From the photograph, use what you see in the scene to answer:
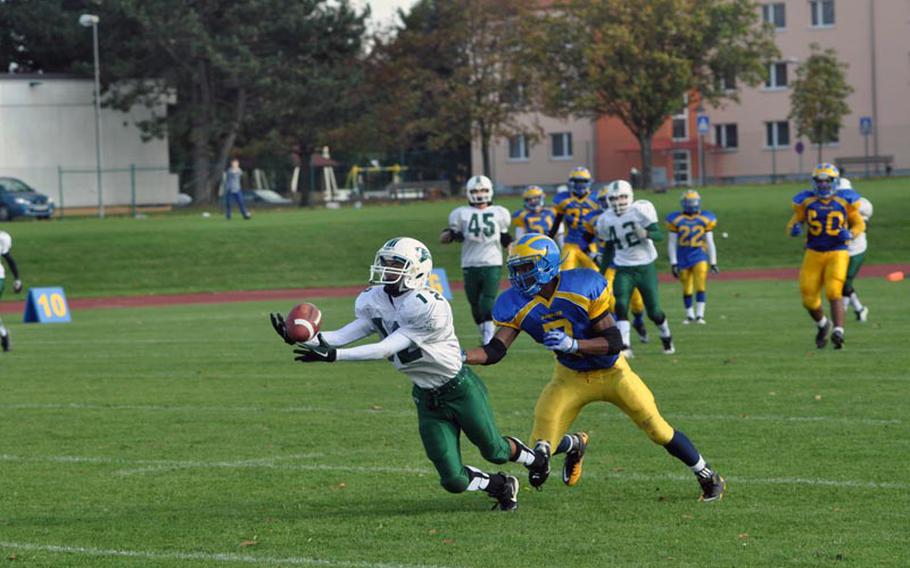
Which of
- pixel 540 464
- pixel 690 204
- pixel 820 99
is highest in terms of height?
pixel 820 99

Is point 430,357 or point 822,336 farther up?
point 430,357

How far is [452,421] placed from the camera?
26.2ft

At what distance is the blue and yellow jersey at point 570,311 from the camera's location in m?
8.05

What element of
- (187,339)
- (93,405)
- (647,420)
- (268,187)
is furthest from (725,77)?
(647,420)

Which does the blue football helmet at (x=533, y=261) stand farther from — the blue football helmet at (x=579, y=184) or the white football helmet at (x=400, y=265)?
the blue football helmet at (x=579, y=184)

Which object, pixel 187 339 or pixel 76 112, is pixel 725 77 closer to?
pixel 76 112

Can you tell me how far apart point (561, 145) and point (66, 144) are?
91.0 feet

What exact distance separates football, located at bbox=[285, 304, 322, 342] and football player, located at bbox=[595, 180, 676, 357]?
853 centimetres

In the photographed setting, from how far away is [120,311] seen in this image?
2755 cm

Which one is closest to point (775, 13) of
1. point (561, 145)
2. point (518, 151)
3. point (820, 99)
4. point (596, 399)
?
point (820, 99)

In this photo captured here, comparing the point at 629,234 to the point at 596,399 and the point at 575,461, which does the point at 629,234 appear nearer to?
the point at 575,461

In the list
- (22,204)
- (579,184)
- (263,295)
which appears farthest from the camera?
(22,204)

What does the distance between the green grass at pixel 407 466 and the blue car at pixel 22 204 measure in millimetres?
29479

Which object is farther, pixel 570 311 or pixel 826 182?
pixel 826 182
